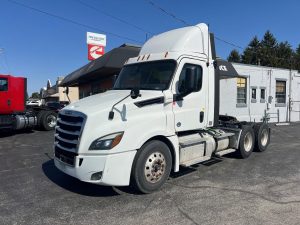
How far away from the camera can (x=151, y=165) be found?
5840 millimetres

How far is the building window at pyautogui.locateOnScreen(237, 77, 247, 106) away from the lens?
73.7 ft

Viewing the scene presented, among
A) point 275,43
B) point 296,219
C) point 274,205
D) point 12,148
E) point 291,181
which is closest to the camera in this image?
point 296,219

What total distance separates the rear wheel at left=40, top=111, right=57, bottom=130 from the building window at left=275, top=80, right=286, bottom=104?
17791 millimetres

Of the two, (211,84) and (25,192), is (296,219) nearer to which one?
(211,84)

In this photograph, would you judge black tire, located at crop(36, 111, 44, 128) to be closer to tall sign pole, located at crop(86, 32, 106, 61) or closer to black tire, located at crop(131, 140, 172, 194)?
tall sign pole, located at crop(86, 32, 106, 61)

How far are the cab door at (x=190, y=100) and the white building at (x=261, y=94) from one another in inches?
572

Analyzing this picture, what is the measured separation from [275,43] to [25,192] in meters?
66.6

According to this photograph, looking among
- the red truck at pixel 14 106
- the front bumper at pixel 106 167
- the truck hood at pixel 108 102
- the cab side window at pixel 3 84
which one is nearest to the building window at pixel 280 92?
the red truck at pixel 14 106

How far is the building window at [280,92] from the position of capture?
25281 mm

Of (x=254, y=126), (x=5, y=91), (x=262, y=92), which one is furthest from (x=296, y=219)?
(x=262, y=92)

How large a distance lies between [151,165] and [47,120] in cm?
1197

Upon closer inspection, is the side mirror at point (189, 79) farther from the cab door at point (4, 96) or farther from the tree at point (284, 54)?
the tree at point (284, 54)

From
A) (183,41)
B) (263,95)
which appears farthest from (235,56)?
(183,41)

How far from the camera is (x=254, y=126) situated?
10094 millimetres
